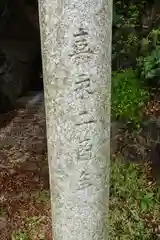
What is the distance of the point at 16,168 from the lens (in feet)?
13.5

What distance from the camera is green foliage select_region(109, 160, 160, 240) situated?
3012mm

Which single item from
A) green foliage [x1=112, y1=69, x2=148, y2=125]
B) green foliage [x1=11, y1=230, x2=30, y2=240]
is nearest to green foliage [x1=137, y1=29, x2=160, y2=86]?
green foliage [x1=112, y1=69, x2=148, y2=125]

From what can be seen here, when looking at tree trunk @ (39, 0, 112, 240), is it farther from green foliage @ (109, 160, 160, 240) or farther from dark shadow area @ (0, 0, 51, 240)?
dark shadow area @ (0, 0, 51, 240)

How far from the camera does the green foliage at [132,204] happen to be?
9.88 ft

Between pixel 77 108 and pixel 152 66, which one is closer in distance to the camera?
pixel 77 108

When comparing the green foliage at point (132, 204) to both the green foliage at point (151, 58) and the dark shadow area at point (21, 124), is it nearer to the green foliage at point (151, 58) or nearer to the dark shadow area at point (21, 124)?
the dark shadow area at point (21, 124)

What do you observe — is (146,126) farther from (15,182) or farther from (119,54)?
(15,182)

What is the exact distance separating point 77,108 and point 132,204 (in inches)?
65.2

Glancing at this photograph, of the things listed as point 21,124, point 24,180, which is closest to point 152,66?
point 24,180

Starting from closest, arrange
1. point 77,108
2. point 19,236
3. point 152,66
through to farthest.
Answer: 1. point 77,108
2. point 19,236
3. point 152,66

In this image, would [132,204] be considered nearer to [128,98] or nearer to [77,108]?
[128,98]

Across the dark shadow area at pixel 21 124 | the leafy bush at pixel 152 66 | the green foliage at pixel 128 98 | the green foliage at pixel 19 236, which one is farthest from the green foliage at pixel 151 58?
the green foliage at pixel 19 236

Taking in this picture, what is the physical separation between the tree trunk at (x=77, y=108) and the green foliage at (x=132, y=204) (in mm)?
1001

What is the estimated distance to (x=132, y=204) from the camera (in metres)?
3.19
